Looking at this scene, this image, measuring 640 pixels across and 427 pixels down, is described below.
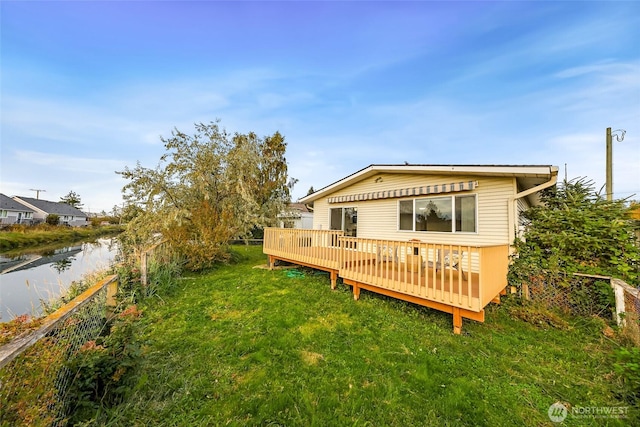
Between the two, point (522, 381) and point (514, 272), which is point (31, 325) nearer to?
point (522, 381)

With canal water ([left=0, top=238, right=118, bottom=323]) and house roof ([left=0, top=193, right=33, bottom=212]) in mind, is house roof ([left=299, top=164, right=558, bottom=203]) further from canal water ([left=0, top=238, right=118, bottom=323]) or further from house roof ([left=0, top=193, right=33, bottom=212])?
house roof ([left=0, top=193, right=33, bottom=212])

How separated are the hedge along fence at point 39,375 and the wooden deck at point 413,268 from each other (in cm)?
434

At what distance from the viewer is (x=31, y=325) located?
1877 millimetres

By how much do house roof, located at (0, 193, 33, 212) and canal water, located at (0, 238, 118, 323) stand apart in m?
21.0

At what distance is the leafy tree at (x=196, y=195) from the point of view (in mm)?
8117

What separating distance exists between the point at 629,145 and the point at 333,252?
1068 cm

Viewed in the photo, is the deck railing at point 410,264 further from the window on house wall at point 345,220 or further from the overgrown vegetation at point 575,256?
the window on house wall at point 345,220

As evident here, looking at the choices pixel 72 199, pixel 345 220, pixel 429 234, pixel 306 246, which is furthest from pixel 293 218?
pixel 72 199

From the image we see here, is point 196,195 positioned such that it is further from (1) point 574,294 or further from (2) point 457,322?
(1) point 574,294

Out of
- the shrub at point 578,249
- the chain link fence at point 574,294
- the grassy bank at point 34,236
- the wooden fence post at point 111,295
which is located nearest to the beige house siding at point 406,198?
the shrub at point 578,249

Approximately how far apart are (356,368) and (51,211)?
166ft

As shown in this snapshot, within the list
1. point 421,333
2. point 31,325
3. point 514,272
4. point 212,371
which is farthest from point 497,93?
point 31,325

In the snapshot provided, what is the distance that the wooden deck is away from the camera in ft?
12.5

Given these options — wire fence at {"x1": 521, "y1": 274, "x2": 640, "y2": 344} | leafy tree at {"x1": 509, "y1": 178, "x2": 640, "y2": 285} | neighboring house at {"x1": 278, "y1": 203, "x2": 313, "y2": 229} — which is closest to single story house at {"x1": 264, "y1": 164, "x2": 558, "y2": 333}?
leafy tree at {"x1": 509, "y1": 178, "x2": 640, "y2": 285}
